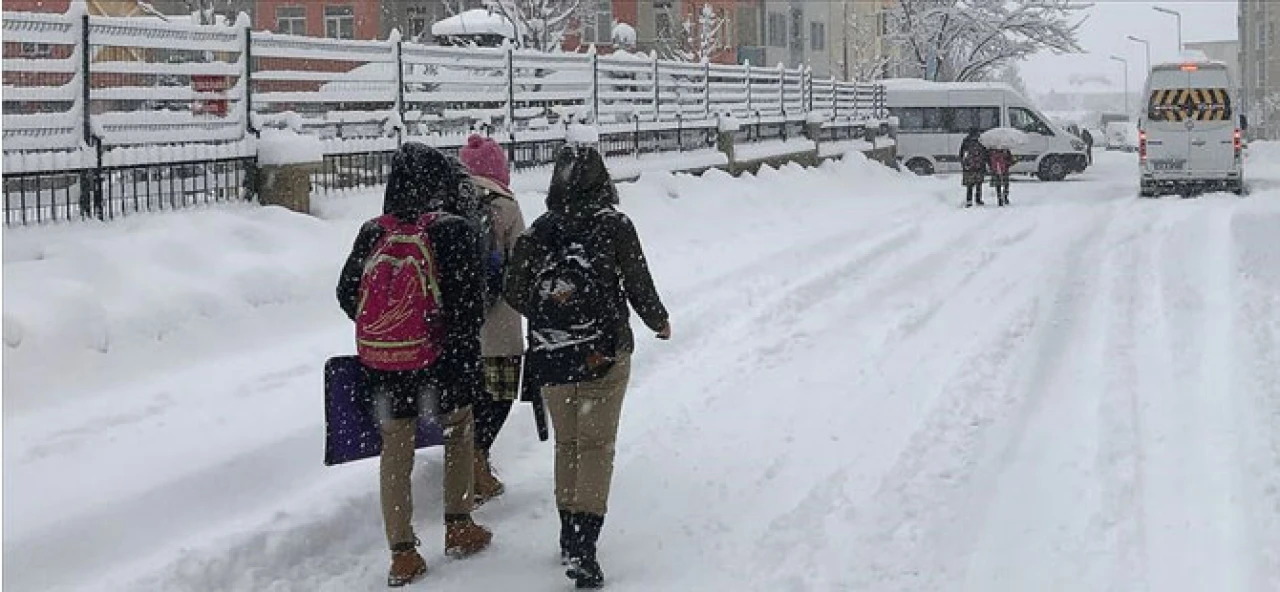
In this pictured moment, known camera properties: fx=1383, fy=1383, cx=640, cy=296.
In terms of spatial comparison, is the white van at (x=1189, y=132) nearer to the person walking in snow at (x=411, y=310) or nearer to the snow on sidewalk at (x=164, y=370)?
the snow on sidewalk at (x=164, y=370)

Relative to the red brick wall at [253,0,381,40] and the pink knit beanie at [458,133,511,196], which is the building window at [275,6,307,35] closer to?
the red brick wall at [253,0,381,40]

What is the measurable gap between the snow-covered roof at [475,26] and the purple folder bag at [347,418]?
2774 cm

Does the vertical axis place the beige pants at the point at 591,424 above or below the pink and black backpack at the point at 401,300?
below

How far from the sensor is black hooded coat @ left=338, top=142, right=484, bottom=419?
17.3 feet

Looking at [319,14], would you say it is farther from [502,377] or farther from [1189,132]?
[502,377]

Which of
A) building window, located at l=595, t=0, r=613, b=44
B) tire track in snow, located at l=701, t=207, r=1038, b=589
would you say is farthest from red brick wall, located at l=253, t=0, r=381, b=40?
tire track in snow, located at l=701, t=207, r=1038, b=589

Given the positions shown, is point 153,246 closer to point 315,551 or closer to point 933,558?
point 315,551

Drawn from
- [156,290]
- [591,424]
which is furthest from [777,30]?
[591,424]

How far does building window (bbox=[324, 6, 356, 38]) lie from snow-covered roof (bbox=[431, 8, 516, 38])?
42.5 ft

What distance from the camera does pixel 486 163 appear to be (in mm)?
6238

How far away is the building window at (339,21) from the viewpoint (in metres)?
49.1

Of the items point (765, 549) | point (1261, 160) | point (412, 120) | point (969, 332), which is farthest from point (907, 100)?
point (765, 549)

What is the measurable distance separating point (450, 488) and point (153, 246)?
15.1 ft

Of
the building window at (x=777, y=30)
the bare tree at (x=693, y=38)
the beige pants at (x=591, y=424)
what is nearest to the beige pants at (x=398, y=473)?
the beige pants at (x=591, y=424)
